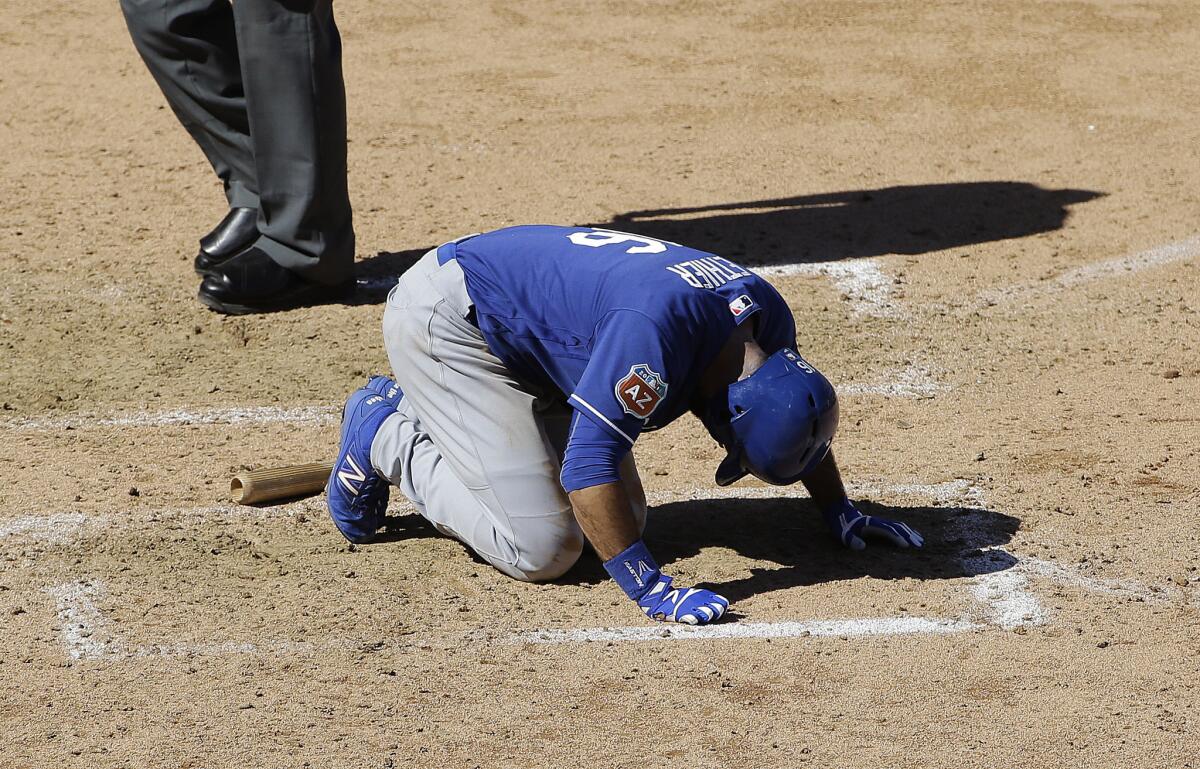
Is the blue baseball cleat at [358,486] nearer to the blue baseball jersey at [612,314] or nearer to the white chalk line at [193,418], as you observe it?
the blue baseball jersey at [612,314]

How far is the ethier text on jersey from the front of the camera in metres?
3.66

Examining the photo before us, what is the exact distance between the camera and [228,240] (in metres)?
6.24

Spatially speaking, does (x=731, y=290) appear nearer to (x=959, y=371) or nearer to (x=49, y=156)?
(x=959, y=371)

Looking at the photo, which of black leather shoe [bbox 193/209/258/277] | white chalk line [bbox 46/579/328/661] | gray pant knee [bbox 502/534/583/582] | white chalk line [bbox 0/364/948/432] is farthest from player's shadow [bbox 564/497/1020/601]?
black leather shoe [bbox 193/209/258/277]

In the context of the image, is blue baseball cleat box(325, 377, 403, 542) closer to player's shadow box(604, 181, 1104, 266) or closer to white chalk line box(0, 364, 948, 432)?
white chalk line box(0, 364, 948, 432)

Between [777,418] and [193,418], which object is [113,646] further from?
[777,418]

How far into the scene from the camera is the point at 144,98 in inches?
345

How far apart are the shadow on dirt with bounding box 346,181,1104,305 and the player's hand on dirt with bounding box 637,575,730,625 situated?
2.88m

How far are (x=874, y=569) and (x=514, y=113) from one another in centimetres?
495

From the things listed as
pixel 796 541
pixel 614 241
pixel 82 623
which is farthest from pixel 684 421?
pixel 82 623

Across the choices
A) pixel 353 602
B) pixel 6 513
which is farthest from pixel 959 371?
pixel 6 513

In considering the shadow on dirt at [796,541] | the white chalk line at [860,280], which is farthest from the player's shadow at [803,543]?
the white chalk line at [860,280]

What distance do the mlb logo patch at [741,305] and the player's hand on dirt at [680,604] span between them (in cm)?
69

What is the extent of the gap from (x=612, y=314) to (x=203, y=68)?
323cm
